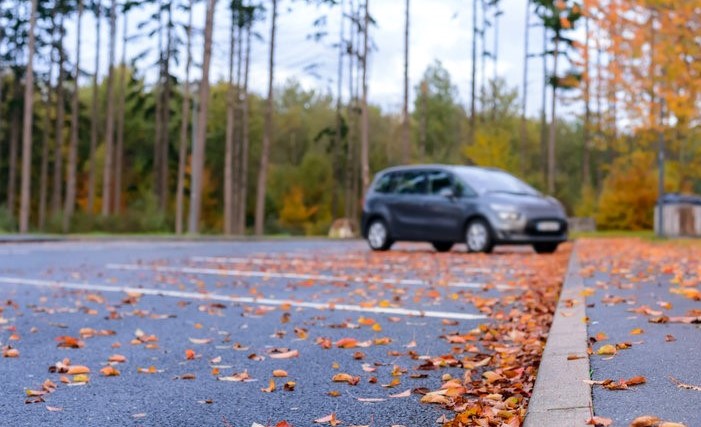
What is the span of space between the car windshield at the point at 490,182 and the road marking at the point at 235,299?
8227 millimetres

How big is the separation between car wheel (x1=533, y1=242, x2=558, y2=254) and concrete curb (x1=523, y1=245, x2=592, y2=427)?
1054 centimetres

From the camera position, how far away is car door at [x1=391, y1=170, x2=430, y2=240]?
54.4 ft

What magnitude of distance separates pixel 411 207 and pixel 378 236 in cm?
104

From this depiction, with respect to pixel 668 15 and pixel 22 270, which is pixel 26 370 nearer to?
pixel 22 270

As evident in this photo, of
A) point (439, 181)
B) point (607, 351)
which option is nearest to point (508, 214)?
point (439, 181)

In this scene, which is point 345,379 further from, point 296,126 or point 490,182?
point 296,126

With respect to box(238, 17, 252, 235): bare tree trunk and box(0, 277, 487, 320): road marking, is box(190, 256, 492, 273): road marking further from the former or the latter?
box(238, 17, 252, 235): bare tree trunk

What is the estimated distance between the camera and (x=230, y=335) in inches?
240

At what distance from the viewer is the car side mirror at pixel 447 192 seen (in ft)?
53.0

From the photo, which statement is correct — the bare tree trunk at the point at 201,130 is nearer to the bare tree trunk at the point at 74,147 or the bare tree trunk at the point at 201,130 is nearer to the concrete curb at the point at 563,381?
the bare tree trunk at the point at 74,147

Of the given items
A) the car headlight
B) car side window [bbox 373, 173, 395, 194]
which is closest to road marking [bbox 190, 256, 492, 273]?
the car headlight

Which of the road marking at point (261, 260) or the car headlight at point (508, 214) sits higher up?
the car headlight at point (508, 214)

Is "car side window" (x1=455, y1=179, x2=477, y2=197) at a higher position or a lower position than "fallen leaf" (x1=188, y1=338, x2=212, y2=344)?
higher

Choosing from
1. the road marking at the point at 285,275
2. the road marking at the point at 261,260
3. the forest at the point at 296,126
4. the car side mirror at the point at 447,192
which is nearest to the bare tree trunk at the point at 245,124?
the forest at the point at 296,126
